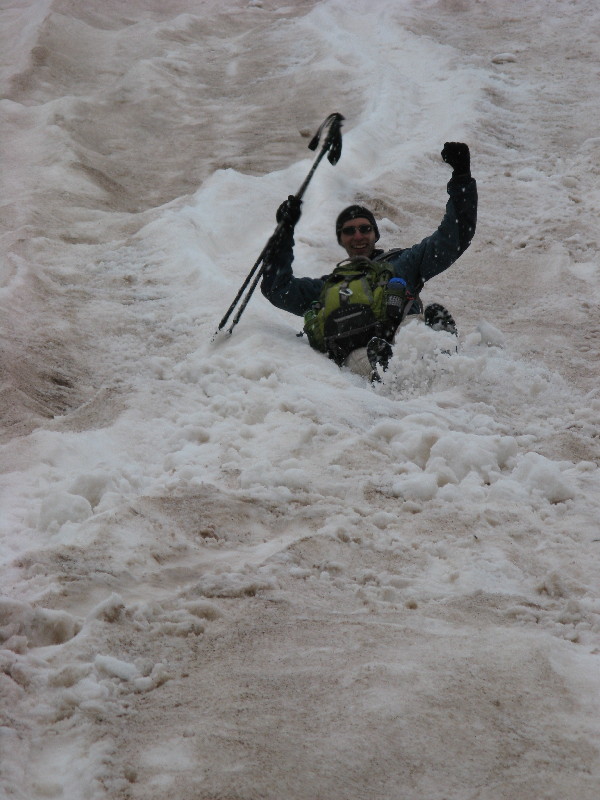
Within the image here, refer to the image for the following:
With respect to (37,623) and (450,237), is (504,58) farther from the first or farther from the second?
(37,623)

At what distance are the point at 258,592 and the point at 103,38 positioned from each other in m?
11.5

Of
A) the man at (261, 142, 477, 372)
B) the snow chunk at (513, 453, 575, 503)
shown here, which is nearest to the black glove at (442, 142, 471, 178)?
the man at (261, 142, 477, 372)

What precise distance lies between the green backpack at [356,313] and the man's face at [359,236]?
A: 1.53 ft

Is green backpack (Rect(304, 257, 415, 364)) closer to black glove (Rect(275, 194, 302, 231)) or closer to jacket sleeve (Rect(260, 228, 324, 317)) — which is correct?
jacket sleeve (Rect(260, 228, 324, 317))

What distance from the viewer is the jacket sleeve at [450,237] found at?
4801mm

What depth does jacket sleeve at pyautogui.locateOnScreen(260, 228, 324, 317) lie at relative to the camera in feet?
16.3

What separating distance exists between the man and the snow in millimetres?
252

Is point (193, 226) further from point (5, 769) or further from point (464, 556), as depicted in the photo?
point (5, 769)

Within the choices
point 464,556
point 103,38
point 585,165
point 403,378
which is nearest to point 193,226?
point 403,378

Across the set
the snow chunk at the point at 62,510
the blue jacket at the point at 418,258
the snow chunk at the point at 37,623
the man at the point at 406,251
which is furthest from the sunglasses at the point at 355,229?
the snow chunk at the point at 37,623

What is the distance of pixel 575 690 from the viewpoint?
204 centimetres

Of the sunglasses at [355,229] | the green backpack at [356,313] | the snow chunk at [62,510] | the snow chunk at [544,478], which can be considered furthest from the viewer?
the sunglasses at [355,229]

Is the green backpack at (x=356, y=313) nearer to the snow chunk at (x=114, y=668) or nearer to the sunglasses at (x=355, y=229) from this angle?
the sunglasses at (x=355, y=229)

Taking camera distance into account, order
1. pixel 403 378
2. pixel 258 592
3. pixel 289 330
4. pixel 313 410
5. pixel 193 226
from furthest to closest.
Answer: pixel 193 226 < pixel 289 330 < pixel 403 378 < pixel 313 410 < pixel 258 592
